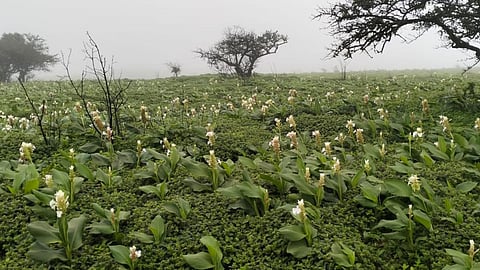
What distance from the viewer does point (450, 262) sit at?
10.6 feet

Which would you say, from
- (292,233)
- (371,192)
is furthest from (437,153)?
(292,233)

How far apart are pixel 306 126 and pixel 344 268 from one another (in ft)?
16.4

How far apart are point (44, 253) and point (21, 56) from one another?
2354 inches

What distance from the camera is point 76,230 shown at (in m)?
3.50

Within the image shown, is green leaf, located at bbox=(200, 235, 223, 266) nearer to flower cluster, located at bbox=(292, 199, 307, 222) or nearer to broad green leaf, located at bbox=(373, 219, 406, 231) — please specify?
flower cluster, located at bbox=(292, 199, 307, 222)

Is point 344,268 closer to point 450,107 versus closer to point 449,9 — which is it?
point 450,107

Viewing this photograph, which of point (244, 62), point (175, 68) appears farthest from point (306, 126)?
point (175, 68)

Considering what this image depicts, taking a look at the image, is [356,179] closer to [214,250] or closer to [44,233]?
[214,250]

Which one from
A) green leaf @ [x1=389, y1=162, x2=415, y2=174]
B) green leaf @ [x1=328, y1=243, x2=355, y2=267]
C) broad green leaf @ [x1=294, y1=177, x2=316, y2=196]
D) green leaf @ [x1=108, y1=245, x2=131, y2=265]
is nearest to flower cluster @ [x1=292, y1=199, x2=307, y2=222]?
green leaf @ [x1=328, y1=243, x2=355, y2=267]

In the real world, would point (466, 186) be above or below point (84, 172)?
below

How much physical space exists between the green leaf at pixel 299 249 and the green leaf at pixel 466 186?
2016 millimetres

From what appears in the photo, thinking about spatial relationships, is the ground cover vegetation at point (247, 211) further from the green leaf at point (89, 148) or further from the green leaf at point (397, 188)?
the green leaf at point (89, 148)

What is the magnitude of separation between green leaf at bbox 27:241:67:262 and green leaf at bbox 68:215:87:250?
108 mm

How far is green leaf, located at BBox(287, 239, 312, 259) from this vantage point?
3.25 metres
